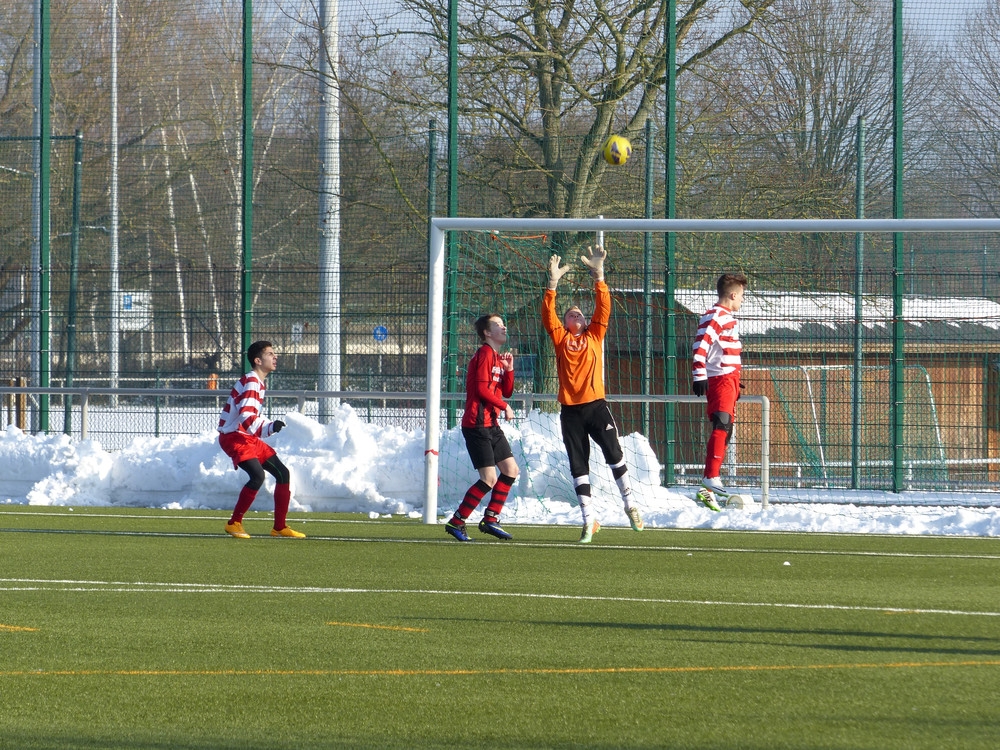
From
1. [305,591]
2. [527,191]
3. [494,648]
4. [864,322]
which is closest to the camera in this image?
[494,648]

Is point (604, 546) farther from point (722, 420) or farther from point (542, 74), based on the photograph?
point (542, 74)

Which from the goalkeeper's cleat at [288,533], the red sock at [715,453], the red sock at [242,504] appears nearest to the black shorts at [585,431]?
the red sock at [715,453]

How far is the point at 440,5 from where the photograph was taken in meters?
17.2

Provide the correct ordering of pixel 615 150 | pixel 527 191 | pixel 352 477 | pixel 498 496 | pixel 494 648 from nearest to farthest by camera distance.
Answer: pixel 494 648, pixel 498 496, pixel 615 150, pixel 352 477, pixel 527 191

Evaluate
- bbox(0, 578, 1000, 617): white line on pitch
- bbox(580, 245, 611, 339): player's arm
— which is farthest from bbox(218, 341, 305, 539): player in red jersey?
bbox(0, 578, 1000, 617): white line on pitch

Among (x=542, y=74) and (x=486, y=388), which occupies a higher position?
(x=542, y=74)

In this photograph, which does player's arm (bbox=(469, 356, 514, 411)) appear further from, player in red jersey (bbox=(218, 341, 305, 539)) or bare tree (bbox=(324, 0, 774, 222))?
bare tree (bbox=(324, 0, 774, 222))

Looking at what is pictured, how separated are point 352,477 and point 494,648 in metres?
8.94

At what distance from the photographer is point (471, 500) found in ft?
36.0

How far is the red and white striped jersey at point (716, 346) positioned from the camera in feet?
35.3

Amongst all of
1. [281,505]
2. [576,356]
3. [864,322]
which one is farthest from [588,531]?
[864,322]

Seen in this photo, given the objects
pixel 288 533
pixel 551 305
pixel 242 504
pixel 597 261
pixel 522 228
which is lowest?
pixel 288 533

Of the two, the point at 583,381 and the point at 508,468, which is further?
the point at 508,468

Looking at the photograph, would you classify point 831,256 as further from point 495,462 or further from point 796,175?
point 495,462
